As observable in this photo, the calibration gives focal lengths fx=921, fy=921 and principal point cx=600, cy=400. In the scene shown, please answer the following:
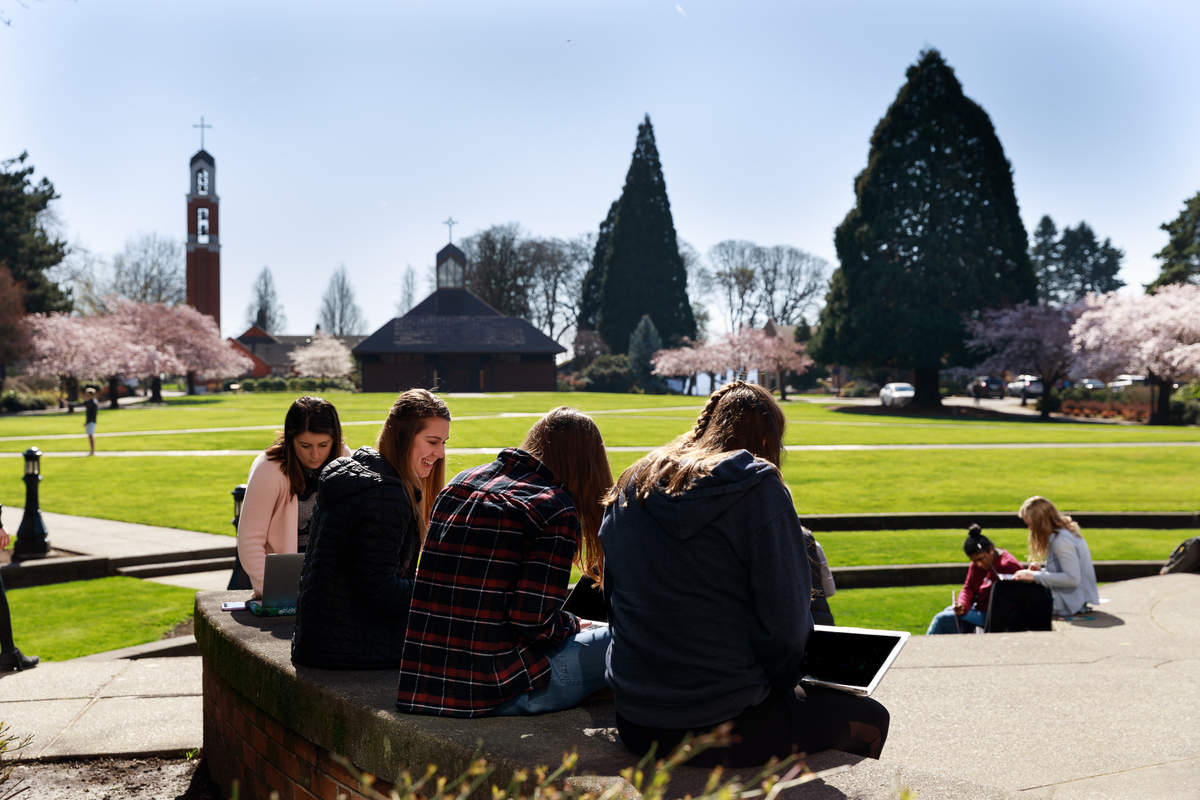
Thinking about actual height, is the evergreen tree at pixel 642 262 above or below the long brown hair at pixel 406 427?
above

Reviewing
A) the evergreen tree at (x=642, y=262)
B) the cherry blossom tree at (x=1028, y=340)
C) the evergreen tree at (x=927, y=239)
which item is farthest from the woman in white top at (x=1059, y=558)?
the evergreen tree at (x=642, y=262)

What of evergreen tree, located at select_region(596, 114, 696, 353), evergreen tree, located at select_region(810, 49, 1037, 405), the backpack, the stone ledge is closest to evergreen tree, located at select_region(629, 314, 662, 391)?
evergreen tree, located at select_region(596, 114, 696, 353)

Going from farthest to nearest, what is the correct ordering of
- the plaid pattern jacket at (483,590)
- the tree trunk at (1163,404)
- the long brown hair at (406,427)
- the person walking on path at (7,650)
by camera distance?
1. the tree trunk at (1163,404)
2. the person walking on path at (7,650)
3. the long brown hair at (406,427)
4. the plaid pattern jacket at (483,590)

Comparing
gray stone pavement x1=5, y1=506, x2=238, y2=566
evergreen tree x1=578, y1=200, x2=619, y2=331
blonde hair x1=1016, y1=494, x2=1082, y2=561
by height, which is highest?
evergreen tree x1=578, y1=200, x2=619, y2=331

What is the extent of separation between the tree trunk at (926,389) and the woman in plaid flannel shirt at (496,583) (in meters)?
42.8

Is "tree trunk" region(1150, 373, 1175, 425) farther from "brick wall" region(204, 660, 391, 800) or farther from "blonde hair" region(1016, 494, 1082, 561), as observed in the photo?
"brick wall" region(204, 660, 391, 800)

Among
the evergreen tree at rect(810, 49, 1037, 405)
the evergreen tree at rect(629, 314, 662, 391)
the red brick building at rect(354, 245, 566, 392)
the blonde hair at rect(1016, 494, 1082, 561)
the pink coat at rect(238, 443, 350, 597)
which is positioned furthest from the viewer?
→ the evergreen tree at rect(629, 314, 662, 391)

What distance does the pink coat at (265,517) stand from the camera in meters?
4.35

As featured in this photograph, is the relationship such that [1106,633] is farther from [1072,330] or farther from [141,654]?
[1072,330]

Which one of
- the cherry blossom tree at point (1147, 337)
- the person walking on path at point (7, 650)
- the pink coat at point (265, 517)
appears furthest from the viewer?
the cherry blossom tree at point (1147, 337)

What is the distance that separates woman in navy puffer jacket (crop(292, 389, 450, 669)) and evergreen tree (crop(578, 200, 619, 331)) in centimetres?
6894

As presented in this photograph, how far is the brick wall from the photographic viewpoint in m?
2.92

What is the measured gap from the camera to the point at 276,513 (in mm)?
4461

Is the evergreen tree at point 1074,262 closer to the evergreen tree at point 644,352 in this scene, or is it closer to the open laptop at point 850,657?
the evergreen tree at point 644,352
